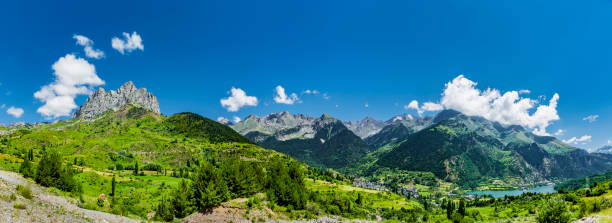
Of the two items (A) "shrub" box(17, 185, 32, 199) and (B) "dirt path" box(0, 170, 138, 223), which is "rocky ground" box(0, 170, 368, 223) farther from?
(A) "shrub" box(17, 185, 32, 199)

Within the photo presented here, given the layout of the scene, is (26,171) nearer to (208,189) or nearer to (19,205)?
(19,205)

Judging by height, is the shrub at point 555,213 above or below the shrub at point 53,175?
below

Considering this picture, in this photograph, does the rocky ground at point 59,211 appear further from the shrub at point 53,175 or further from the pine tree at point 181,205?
the pine tree at point 181,205

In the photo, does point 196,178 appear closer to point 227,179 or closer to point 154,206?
point 227,179

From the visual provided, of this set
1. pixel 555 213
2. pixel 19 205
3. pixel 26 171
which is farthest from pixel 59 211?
pixel 555 213

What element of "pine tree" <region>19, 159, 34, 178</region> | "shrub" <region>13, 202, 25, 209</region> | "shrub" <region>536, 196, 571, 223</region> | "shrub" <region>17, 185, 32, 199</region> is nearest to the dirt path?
"shrub" <region>13, 202, 25, 209</region>

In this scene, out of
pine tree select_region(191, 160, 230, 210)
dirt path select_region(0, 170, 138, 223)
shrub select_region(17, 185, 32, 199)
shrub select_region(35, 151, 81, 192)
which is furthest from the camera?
pine tree select_region(191, 160, 230, 210)

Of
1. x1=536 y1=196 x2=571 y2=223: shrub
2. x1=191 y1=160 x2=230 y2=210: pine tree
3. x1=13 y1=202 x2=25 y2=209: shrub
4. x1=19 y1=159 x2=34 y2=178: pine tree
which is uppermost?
x1=19 y1=159 x2=34 y2=178: pine tree

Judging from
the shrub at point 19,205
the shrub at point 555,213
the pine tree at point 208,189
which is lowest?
the shrub at point 555,213

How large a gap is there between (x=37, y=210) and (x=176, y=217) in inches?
1086

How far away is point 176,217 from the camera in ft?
181

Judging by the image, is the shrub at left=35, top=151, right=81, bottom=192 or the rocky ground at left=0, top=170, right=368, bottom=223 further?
the shrub at left=35, top=151, right=81, bottom=192

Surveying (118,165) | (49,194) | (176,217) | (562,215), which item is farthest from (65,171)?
(118,165)

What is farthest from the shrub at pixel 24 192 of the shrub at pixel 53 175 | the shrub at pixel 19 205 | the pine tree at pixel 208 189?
the pine tree at pixel 208 189
